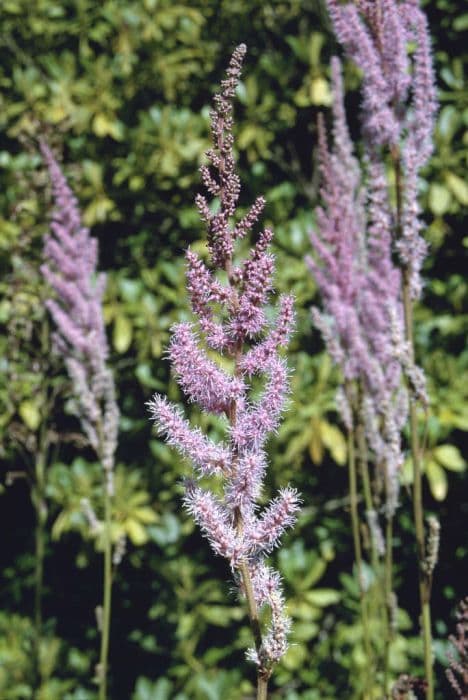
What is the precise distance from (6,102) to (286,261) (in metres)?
1.82

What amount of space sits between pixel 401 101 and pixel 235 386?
110 centimetres

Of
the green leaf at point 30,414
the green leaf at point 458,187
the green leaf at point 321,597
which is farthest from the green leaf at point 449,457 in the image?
the green leaf at point 30,414

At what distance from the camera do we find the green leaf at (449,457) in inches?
119

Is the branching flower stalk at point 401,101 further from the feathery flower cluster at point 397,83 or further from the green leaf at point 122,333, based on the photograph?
the green leaf at point 122,333

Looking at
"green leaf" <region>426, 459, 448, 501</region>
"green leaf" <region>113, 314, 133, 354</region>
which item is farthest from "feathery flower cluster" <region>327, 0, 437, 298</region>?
"green leaf" <region>113, 314, 133, 354</region>

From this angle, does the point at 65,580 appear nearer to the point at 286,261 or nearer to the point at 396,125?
the point at 286,261

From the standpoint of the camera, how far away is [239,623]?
12.2 ft

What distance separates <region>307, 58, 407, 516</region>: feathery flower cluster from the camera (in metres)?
2.03

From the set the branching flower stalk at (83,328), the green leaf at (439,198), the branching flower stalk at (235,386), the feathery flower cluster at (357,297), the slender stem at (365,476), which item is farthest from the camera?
the green leaf at (439,198)

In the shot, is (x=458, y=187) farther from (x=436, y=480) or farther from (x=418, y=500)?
(x=418, y=500)

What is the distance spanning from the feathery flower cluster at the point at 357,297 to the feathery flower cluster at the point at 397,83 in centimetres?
14

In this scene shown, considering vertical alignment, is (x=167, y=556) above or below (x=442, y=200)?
below

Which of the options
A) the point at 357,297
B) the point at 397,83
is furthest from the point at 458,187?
the point at 397,83

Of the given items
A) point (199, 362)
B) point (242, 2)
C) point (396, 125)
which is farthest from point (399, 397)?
point (242, 2)
